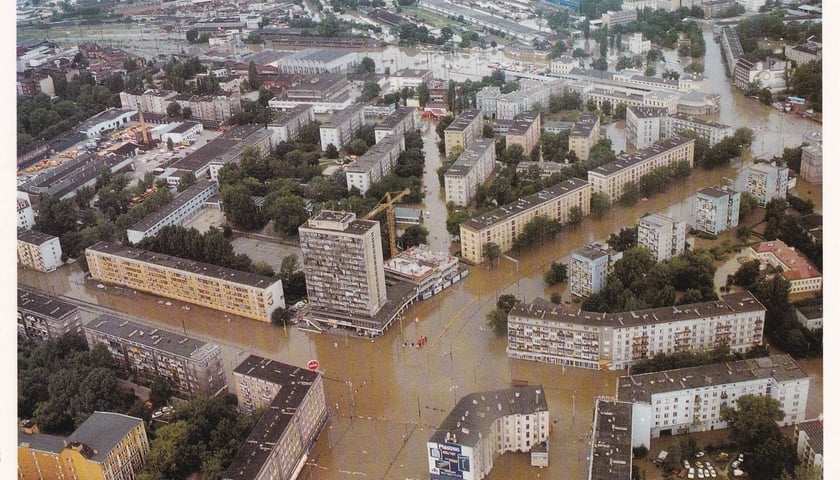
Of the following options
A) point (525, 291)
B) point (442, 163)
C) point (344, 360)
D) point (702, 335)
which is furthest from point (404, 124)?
point (702, 335)

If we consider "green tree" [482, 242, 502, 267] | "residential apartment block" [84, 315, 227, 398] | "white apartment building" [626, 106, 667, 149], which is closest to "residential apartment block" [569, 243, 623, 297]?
"green tree" [482, 242, 502, 267]

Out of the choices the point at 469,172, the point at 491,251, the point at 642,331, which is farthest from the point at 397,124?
the point at 642,331

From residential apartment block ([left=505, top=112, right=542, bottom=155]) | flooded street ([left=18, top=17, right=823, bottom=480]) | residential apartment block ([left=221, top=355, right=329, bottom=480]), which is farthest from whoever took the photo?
residential apartment block ([left=505, top=112, right=542, bottom=155])

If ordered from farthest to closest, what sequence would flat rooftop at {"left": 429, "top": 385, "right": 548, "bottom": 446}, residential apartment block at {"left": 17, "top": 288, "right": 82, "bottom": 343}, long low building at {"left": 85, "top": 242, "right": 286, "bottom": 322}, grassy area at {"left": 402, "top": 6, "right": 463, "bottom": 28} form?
grassy area at {"left": 402, "top": 6, "right": 463, "bottom": 28}, long low building at {"left": 85, "top": 242, "right": 286, "bottom": 322}, residential apartment block at {"left": 17, "top": 288, "right": 82, "bottom": 343}, flat rooftop at {"left": 429, "top": 385, "right": 548, "bottom": 446}

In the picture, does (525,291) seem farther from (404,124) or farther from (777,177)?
(404,124)

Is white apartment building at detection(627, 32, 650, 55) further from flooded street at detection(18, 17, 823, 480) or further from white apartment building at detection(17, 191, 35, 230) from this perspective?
white apartment building at detection(17, 191, 35, 230)

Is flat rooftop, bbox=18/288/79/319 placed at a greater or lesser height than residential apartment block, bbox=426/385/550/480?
greater

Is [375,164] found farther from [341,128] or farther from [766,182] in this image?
[766,182]

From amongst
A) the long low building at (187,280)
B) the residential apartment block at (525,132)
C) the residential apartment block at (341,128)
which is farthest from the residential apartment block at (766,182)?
the residential apartment block at (341,128)
